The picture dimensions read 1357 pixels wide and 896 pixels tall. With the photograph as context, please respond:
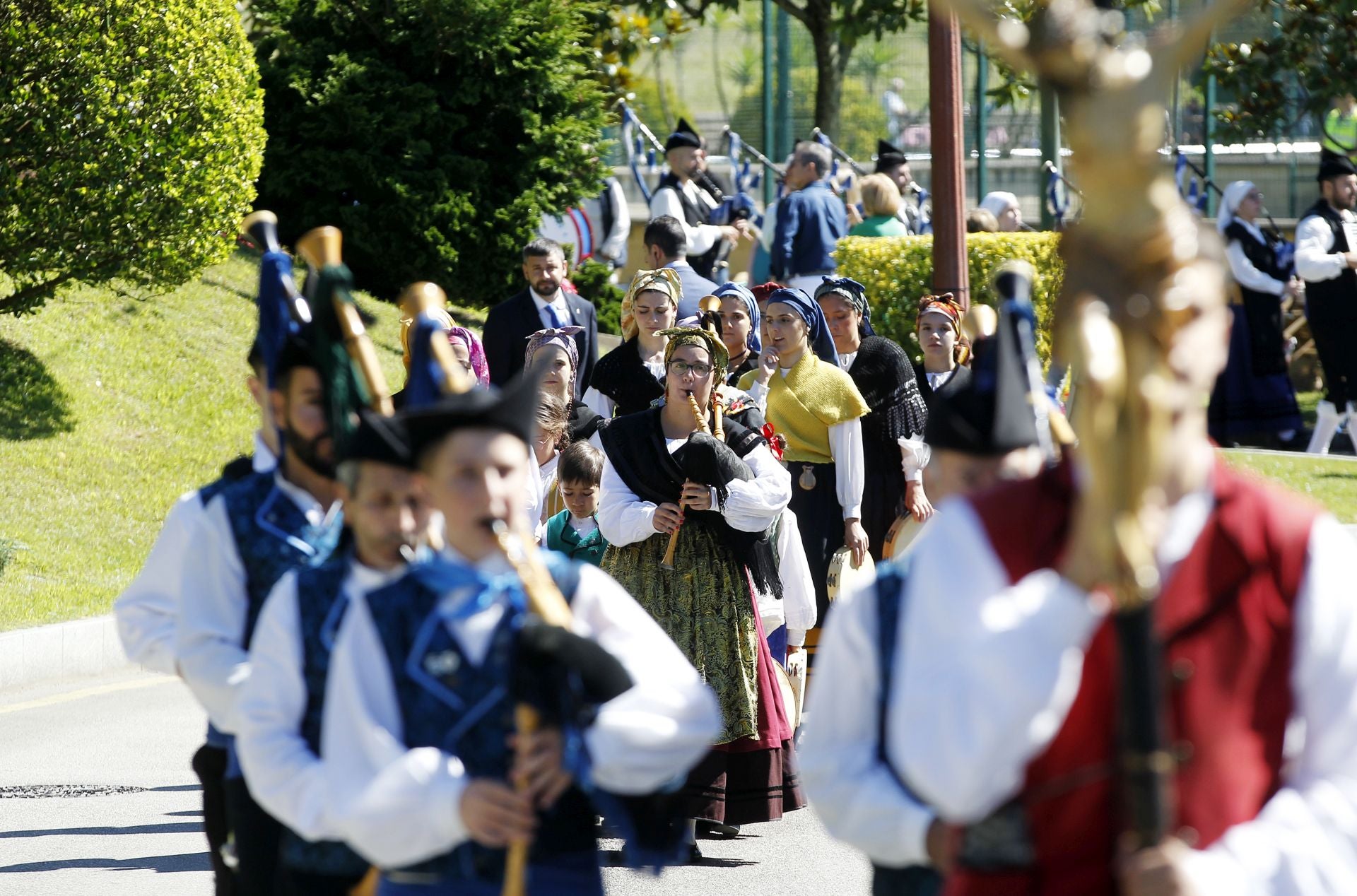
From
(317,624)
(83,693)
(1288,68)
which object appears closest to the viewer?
(317,624)

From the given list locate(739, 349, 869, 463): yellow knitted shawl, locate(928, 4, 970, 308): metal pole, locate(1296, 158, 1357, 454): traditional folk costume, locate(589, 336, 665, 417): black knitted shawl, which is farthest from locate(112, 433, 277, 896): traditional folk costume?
locate(1296, 158, 1357, 454): traditional folk costume

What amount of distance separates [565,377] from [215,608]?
436 centimetres

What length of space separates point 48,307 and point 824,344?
9.25 metres

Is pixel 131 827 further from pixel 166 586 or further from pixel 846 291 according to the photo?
pixel 846 291

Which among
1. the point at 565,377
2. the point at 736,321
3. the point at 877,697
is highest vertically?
the point at 877,697

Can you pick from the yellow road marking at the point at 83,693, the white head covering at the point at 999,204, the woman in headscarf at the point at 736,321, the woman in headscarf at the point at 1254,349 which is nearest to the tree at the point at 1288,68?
the woman in headscarf at the point at 1254,349

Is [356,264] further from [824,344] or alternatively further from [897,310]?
[824,344]

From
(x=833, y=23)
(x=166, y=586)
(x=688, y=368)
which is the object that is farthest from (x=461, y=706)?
(x=833, y=23)

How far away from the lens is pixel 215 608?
4258mm

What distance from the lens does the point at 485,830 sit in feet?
10.1

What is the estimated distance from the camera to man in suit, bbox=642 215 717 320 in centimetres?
1145

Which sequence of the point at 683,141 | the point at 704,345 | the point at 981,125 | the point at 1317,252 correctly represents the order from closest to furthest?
the point at 704,345 < the point at 683,141 < the point at 1317,252 < the point at 981,125

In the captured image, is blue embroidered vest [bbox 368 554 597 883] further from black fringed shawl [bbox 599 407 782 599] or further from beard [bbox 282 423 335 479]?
black fringed shawl [bbox 599 407 782 599]

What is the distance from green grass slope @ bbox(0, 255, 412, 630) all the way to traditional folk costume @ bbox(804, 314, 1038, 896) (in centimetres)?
826
